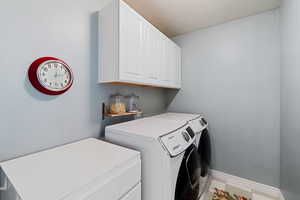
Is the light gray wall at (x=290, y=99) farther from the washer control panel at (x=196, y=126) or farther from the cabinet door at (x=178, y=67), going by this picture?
the cabinet door at (x=178, y=67)

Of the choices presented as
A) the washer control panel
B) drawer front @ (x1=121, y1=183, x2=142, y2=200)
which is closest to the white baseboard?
the washer control panel

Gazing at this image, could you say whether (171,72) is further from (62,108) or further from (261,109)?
(62,108)

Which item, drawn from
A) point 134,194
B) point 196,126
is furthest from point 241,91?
point 134,194

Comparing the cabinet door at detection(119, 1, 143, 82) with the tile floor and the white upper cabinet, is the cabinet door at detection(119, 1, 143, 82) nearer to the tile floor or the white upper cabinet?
the white upper cabinet

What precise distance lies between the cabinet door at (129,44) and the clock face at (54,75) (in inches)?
17.5

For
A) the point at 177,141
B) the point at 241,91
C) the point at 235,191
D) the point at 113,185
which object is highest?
the point at 241,91

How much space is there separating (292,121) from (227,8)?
59.2 inches

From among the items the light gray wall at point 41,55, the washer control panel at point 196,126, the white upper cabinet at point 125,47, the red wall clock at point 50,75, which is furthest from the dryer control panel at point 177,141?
the red wall clock at point 50,75

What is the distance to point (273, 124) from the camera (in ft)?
5.36

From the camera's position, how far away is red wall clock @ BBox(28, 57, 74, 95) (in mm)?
894

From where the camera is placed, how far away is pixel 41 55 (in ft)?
3.12

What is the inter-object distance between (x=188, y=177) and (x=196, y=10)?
77.7 inches

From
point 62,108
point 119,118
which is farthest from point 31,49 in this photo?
point 119,118

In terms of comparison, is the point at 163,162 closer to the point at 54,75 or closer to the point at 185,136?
the point at 185,136
